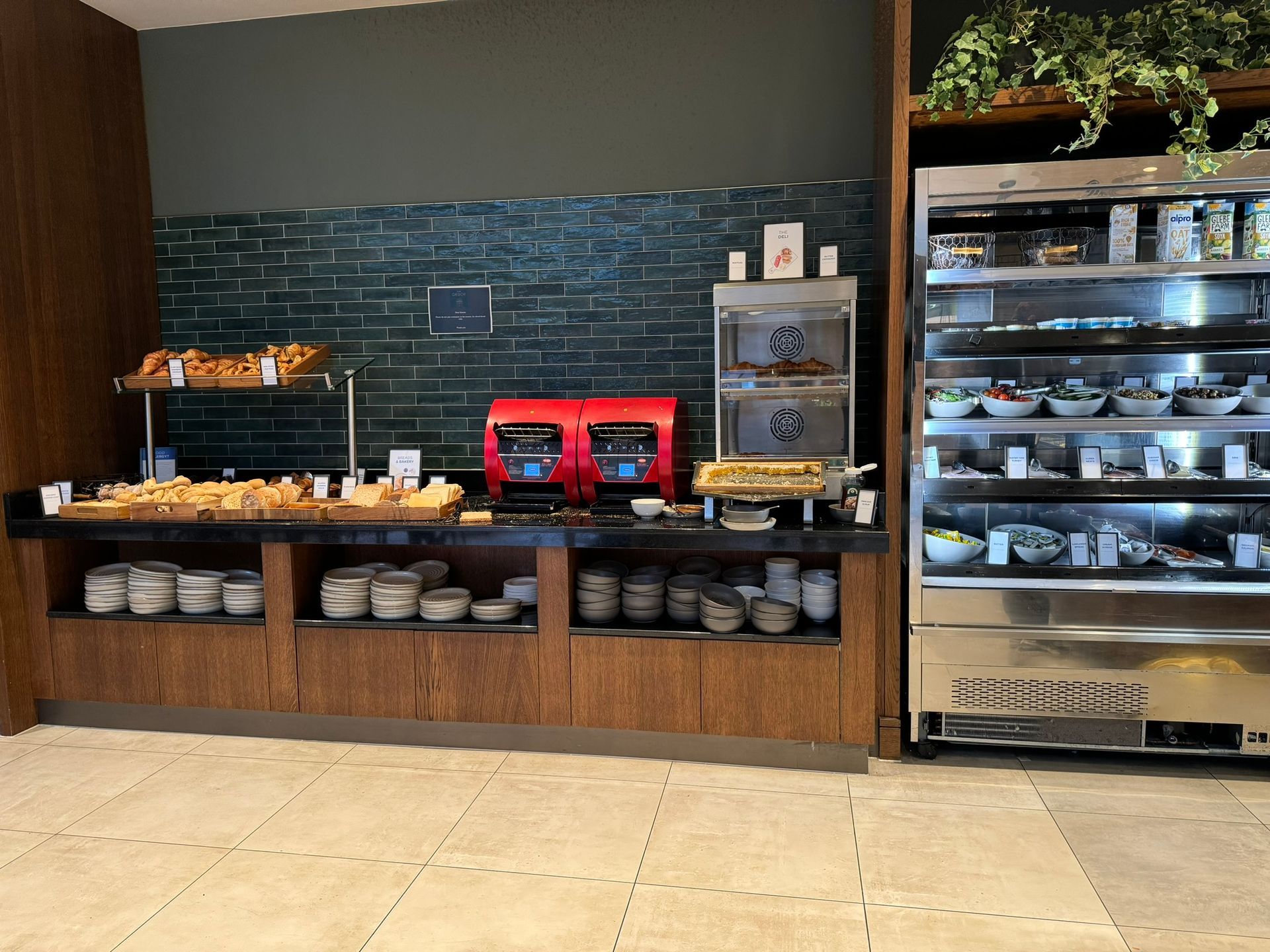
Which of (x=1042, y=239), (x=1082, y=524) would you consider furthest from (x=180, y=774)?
(x=1042, y=239)

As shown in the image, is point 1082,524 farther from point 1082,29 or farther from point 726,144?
point 726,144

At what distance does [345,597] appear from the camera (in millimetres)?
3682

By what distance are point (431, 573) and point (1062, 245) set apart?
10.0ft

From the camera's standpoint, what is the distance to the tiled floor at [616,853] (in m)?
2.38

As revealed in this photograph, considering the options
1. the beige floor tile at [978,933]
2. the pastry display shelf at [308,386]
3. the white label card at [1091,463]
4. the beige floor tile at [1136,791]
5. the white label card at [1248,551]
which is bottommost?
the beige floor tile at [1136,791]

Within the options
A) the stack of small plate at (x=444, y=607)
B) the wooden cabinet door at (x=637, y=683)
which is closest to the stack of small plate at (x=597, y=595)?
the wooden cabinet door at (x=637, y=683)

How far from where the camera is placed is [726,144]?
14.7ft

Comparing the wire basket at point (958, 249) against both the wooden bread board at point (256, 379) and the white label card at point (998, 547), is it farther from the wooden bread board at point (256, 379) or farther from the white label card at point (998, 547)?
the wooden bread board at point (256, 379)

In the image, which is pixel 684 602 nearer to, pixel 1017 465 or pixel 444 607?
pixel 444 607

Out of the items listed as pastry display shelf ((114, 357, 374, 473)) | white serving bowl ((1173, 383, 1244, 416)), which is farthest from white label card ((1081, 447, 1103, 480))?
pastry display shelf ((114, 357, 374, 473))

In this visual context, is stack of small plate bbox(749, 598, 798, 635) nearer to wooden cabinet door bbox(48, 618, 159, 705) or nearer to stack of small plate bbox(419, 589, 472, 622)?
stack of small plate bbox(419, 589, 472, 622)

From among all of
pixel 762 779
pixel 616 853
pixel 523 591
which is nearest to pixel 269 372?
pixel 523 591

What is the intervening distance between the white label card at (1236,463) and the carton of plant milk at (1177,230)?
2.59 ft

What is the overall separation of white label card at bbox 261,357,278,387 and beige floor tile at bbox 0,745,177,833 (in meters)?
1.72
